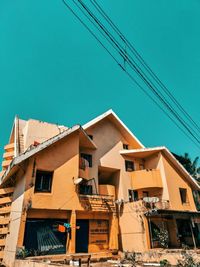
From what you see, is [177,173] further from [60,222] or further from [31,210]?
[31,210]

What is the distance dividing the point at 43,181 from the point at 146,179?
10237 mm

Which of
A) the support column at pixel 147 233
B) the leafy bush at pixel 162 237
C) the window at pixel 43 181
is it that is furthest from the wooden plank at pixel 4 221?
the leafy bush at pixel 162 237

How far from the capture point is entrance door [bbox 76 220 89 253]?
51.3ft

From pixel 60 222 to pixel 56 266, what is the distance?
7.96m

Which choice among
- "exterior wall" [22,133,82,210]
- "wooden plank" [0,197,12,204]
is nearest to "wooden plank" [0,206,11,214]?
"wooden plank" [0,197,12,204]

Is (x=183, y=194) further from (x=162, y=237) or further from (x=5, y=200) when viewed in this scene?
(x=5, y=200)

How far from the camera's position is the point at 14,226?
13.9m

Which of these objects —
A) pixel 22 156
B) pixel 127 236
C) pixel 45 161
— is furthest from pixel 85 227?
pixel 22 156

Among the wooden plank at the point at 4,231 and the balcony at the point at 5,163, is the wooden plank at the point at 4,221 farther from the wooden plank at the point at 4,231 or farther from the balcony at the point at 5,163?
the balcony at the point at 5,163

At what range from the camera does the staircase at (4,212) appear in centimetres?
1473

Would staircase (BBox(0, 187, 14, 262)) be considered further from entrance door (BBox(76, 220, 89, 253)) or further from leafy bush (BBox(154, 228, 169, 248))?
leafy bush (BBox(154, 228, 169, 248))

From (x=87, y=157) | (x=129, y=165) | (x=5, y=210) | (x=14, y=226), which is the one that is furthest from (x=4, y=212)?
(x=129, y=165)

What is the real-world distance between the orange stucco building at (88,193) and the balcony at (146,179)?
10 centimetres

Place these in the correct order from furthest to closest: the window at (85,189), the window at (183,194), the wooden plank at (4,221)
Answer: the window at (183,194) → the window at (85,189) → the wooden plank at (4,221)
